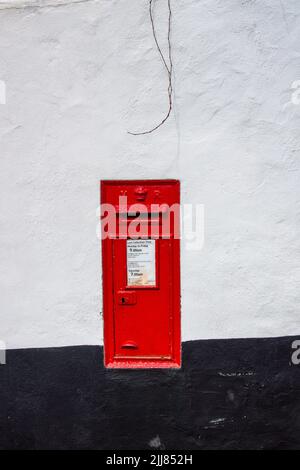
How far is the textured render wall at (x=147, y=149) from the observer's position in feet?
11.3

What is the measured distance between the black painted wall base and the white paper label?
0.58 metres

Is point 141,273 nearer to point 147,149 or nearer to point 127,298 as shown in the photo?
point 127,298

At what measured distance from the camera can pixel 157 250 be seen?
11.6 feet

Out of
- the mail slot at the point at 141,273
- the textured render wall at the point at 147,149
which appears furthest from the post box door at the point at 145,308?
the textured render wall at the point at 147,149

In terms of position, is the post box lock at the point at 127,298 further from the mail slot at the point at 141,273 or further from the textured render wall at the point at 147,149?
the textured render wall at the point at 147,149

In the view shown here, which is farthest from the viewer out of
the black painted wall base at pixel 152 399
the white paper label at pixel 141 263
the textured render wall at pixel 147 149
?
the black painted wall base at pixel 152 399

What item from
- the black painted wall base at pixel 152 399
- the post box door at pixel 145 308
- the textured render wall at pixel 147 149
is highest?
the textured render wall at pixel 147 149

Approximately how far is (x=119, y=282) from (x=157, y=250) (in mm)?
359

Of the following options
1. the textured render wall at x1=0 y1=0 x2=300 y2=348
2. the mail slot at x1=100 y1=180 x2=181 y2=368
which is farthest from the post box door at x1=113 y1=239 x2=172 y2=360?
the textured render wall at x1=0 y1=0 x2=300 y2=348

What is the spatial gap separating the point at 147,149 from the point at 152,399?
1.83m

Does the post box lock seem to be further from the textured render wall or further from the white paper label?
the textured render wall

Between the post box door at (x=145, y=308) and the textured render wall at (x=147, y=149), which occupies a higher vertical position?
the textured render wall at (x=147, y=149)

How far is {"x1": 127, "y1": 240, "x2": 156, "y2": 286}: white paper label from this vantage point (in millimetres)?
3539

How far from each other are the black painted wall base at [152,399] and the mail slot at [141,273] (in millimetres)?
138
